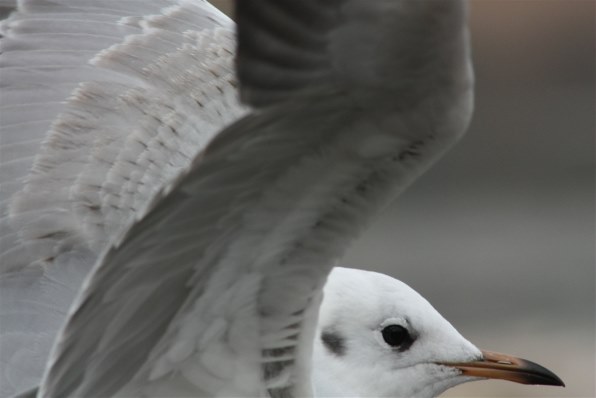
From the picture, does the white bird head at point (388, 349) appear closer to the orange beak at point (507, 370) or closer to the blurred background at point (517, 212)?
the orange beak at point (507, 370)

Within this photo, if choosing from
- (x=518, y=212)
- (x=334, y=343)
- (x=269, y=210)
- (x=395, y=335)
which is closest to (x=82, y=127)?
(x=334, y=343)

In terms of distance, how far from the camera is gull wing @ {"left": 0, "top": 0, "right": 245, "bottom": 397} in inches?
140

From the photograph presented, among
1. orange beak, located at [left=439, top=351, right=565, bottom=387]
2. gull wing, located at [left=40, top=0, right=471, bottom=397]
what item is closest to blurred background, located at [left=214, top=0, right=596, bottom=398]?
orange beak, located at [left=439, top=351, right=565, bottom=387]

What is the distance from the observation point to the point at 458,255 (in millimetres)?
8898

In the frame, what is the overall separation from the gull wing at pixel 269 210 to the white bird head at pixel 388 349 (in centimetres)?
75

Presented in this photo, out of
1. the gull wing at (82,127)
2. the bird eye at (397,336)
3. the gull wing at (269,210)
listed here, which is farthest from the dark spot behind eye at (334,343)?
the gull wing at (269,210)

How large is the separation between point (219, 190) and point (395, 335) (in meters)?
1.28

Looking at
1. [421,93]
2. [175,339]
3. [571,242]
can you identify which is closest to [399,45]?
[421,93]

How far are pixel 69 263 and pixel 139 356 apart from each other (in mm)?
726

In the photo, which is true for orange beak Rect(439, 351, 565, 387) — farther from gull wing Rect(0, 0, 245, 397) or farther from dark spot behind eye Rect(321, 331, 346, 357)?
gull wing Rect(0, 0, 245, 397)

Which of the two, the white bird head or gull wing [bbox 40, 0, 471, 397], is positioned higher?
gull wing [bbox 40, 0, 471, 397]

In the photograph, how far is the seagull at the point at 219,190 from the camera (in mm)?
2482

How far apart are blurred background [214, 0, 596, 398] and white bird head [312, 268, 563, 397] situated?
9.71ft

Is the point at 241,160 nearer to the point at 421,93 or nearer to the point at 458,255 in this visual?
the point at 421,93
